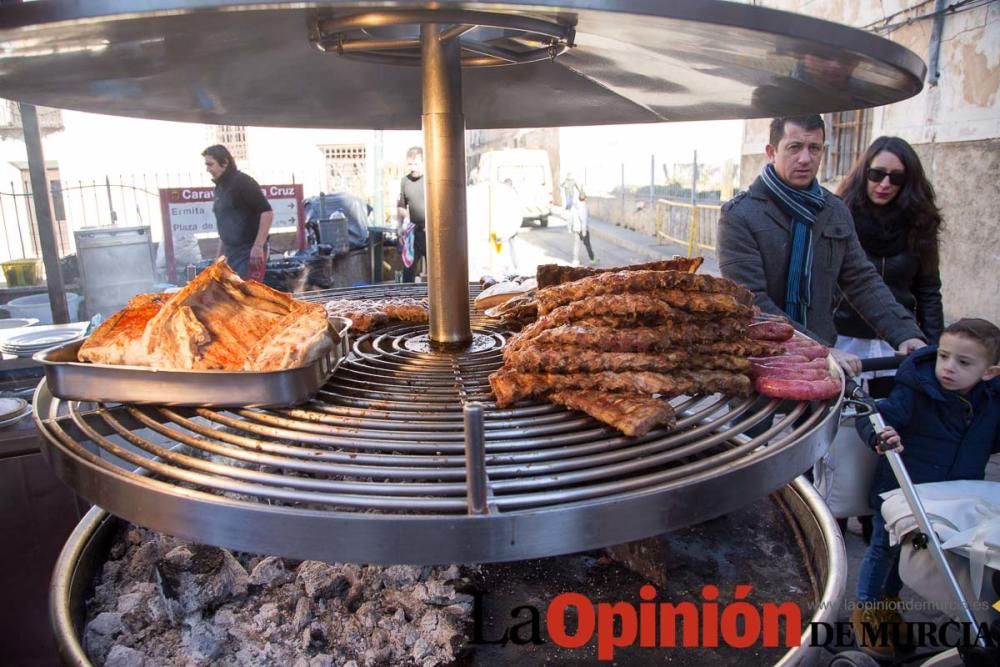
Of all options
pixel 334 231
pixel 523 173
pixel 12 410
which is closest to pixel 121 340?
pixel 12 410

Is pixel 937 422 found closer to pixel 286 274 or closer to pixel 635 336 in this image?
pixel 635 336

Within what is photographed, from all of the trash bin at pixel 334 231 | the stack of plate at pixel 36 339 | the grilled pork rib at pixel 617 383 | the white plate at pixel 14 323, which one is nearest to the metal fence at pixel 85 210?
the trash bin at pixel 334 231

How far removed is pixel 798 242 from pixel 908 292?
1.45 m

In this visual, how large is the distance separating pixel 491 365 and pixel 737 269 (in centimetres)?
225

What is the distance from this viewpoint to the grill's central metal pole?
219cm

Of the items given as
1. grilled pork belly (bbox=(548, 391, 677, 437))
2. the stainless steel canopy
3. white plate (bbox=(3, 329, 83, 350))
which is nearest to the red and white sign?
white plate (bbox=(3, 329, 83, 350))

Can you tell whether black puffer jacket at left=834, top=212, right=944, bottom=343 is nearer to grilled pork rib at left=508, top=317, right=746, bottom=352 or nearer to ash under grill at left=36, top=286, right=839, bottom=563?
grilled pork rib at left=508, top=317, right=746, bottom=352

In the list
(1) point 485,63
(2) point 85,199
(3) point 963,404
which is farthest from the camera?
(2) point 85,199

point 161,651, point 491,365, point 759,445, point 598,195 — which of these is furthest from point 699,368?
point 598,195

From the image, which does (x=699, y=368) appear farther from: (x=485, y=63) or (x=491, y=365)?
(x=485, y=63)

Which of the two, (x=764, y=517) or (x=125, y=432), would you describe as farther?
(x=764, y=517)

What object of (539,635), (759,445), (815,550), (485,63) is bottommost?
(539,635)

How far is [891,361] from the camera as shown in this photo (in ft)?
12.1

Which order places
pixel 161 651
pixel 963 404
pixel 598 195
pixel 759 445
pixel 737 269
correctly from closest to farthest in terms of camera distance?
1. pixel 759 445
2. pixel 161 651
3. pixel 963 404
4. pixel 737 269
5. pixel 598 195
